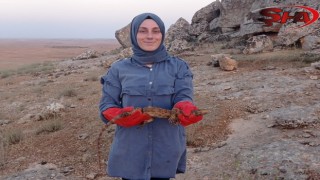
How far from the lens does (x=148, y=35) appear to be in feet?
7.63

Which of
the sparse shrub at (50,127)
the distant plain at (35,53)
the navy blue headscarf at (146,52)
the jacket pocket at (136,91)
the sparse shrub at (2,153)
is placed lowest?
the distant plain at (35,53)

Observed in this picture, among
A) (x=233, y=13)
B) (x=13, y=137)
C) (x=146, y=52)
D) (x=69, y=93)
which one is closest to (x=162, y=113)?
(x=146, y=52)

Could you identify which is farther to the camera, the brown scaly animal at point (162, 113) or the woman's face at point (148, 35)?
the woman's face at point (148, 35)

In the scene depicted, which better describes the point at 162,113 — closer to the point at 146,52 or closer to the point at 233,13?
the point at 146,52

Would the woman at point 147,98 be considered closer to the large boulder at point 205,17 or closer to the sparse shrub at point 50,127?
the sparse shrub at point 50,127

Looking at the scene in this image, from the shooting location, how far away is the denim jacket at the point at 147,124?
90.0 inches

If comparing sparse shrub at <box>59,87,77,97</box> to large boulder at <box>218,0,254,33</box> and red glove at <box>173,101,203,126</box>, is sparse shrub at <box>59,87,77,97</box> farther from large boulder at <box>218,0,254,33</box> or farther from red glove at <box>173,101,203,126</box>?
large boulder at <box>218,0,254,33</box>

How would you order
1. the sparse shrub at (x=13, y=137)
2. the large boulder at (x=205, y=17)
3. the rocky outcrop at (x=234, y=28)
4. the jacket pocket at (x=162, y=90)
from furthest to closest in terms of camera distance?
the large boulder at (x=205, y=17) → the rocky outcrop at (x=234, y=28) → the sparse shrub at (x=13, y=137) → the jacket pocket at (x=162, y=90)

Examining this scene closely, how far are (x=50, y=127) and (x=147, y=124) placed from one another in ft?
14.8

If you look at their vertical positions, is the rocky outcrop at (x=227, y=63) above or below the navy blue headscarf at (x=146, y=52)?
below

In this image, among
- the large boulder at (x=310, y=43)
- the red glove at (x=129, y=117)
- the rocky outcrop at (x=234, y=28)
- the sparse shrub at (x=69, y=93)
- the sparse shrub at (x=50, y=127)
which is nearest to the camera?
the red glove at (x=129, y=117)

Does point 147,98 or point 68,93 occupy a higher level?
point 147,98

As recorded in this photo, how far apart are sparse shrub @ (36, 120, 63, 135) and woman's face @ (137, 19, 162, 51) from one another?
4.50m

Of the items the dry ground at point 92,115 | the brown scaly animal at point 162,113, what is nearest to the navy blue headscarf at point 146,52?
the brown scaly animal at point 162,113
